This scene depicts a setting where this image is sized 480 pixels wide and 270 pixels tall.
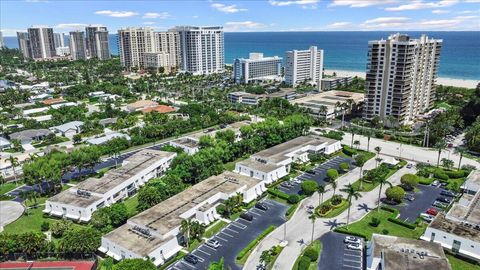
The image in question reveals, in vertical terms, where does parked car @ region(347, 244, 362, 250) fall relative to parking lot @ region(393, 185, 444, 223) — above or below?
below

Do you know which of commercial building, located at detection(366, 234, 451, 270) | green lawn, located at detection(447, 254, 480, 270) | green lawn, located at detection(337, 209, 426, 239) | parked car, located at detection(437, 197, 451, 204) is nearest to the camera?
commercial building, located at detection(366, 234, 451, 270)

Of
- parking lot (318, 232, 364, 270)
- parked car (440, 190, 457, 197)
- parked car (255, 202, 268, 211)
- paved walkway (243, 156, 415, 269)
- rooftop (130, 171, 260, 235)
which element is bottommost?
parking lot (318, 232, 364, 270)

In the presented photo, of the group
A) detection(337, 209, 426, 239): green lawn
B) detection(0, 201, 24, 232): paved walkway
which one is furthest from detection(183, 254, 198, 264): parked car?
detection(0, 201, 24, 232): paved walkway

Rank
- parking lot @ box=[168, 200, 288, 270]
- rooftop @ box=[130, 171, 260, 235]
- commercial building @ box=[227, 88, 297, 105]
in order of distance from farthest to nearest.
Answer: commercial building @ box=[227, 88, 297, 105] < rooftop @ box=[130, 171, 260, 235] < parking lot @ box=[168, 200, 288, 270]

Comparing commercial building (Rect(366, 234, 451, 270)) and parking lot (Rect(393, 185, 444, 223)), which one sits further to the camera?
parking lot (Rect(393, 185, 444, 223))

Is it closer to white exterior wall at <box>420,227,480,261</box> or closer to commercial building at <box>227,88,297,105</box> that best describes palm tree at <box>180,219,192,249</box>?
white exterior wall at <box>420,227,480,261</box>

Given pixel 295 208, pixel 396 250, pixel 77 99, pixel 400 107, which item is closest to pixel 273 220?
pixel 295 208

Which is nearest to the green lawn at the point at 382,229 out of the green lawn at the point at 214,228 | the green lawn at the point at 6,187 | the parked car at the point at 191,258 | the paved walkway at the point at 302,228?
the paved walkway at the point at 302,228
